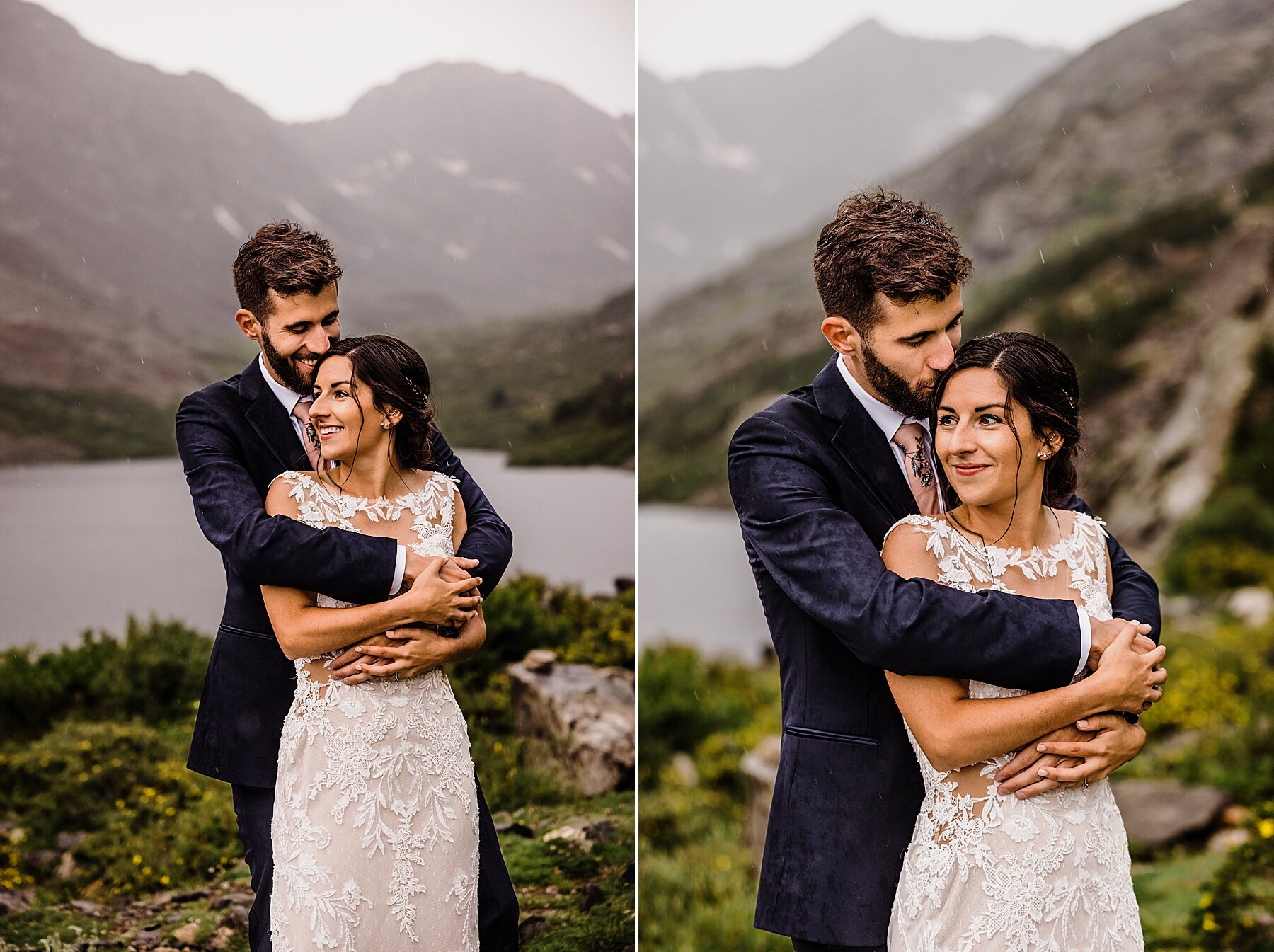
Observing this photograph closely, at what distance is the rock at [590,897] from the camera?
4.30 meters

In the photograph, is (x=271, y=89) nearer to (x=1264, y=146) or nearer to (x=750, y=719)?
(x=750, y=719)

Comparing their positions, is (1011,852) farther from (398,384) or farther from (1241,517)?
(1241,517)

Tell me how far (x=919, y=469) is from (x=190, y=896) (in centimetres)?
297

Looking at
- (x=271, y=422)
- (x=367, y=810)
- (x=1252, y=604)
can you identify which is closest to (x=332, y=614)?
(x=367, y=810)

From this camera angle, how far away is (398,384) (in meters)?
2.55

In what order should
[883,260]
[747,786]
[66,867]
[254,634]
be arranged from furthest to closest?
1. [747,786]
2. [66,867]
3. [254,634]
4. [883,260]

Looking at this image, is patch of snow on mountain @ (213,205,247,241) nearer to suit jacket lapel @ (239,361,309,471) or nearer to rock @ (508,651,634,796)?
suit jacket lapel @ (239,361,309,471)

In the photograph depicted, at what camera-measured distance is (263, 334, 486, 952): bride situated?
2.39m

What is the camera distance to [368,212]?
4.17 meters

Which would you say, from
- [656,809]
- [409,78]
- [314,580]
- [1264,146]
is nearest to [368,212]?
[409,78]

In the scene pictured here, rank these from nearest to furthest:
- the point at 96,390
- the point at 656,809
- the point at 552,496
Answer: the point at 96,390 → the point at 552,496 → the point at 656,809

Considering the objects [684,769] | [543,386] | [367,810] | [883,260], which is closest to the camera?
[883,260]

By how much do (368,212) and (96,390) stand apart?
1182mm

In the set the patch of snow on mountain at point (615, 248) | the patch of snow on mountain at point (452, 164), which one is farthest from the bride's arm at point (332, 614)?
the patch of snow on mountain at point (615, 248)
